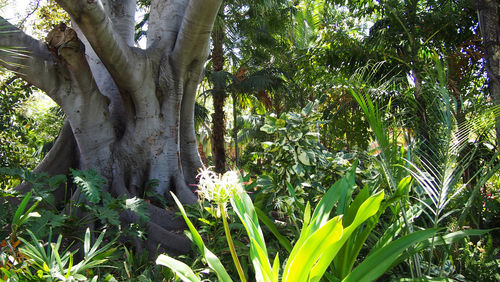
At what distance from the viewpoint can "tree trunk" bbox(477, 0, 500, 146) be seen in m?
2.83

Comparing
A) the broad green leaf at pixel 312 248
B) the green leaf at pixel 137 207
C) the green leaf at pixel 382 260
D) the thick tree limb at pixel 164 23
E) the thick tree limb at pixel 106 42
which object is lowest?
the green leaf at pixel 382 260

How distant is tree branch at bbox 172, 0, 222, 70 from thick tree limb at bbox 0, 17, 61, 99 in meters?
1.29

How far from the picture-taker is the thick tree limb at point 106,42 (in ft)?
8.96

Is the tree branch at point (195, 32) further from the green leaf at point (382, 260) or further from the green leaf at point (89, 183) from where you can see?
the green leaf at point (382, 260)

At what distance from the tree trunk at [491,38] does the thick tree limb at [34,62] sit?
3972mm

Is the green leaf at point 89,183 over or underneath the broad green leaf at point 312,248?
over

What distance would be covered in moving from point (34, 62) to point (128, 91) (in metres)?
0.91

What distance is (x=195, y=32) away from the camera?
3574mm

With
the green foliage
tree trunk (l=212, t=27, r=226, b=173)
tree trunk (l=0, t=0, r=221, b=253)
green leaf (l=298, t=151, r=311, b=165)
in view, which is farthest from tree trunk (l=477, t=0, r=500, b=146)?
tree trunk (l=212, t=27, r=226, b=173)

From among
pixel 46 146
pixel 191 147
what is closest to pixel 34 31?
pixel 46 146

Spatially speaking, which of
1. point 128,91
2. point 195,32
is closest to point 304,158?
point 195,32

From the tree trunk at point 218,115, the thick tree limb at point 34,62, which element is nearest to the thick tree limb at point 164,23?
the thick tree limb at point 34,62

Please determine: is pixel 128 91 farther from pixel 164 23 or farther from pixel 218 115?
pixel 218 115

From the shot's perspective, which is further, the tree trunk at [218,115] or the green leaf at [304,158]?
the tree trunk at [218,115]
